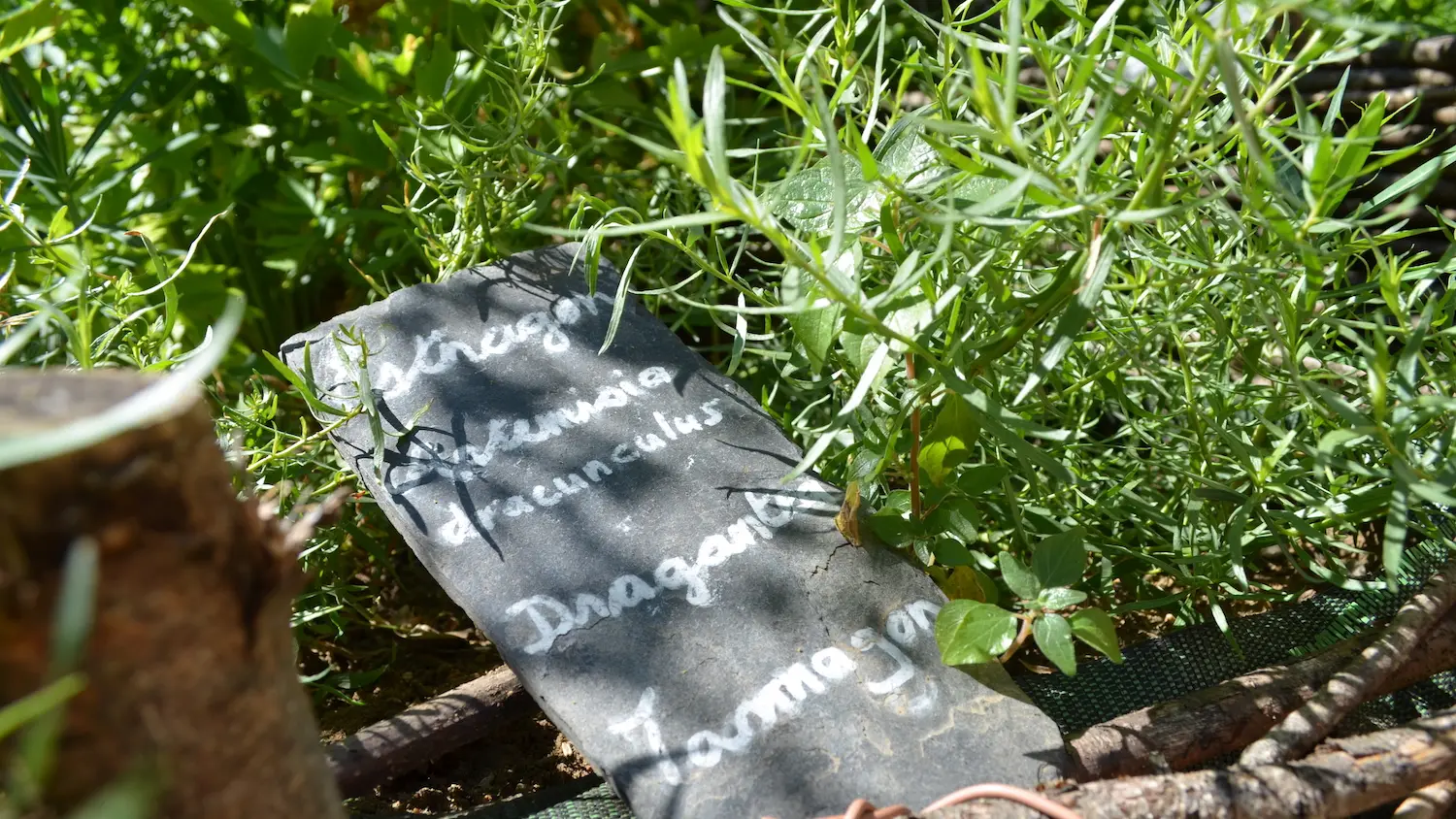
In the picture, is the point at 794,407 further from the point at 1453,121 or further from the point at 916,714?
the point at 1453,121

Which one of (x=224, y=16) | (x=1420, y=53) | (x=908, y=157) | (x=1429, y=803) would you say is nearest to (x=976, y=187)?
(x=908, y=157)

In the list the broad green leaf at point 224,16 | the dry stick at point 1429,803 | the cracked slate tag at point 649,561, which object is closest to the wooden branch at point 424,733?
the cracked slate tag at point 649,561

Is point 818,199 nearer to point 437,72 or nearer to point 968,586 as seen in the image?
point 968,586

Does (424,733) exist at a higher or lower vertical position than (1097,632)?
lower

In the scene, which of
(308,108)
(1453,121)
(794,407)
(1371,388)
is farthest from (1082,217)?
(308,108)

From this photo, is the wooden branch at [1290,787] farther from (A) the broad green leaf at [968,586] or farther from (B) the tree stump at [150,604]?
(B) the tree stump at [150,604]

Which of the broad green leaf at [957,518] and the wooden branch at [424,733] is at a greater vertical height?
the broad green leaf at [957,518]

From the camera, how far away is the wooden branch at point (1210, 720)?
815 millimetres

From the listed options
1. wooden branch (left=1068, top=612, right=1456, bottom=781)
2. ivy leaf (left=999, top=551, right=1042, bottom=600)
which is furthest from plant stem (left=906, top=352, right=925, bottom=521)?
wooden branch (left=1068, top=612, right=1456, bottom=781)

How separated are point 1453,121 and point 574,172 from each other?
1101mm

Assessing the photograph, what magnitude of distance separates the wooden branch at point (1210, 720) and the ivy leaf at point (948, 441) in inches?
9.3

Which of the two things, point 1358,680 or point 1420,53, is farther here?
point 1420,53

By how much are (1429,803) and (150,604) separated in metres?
0.82

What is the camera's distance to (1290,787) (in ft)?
2.35
